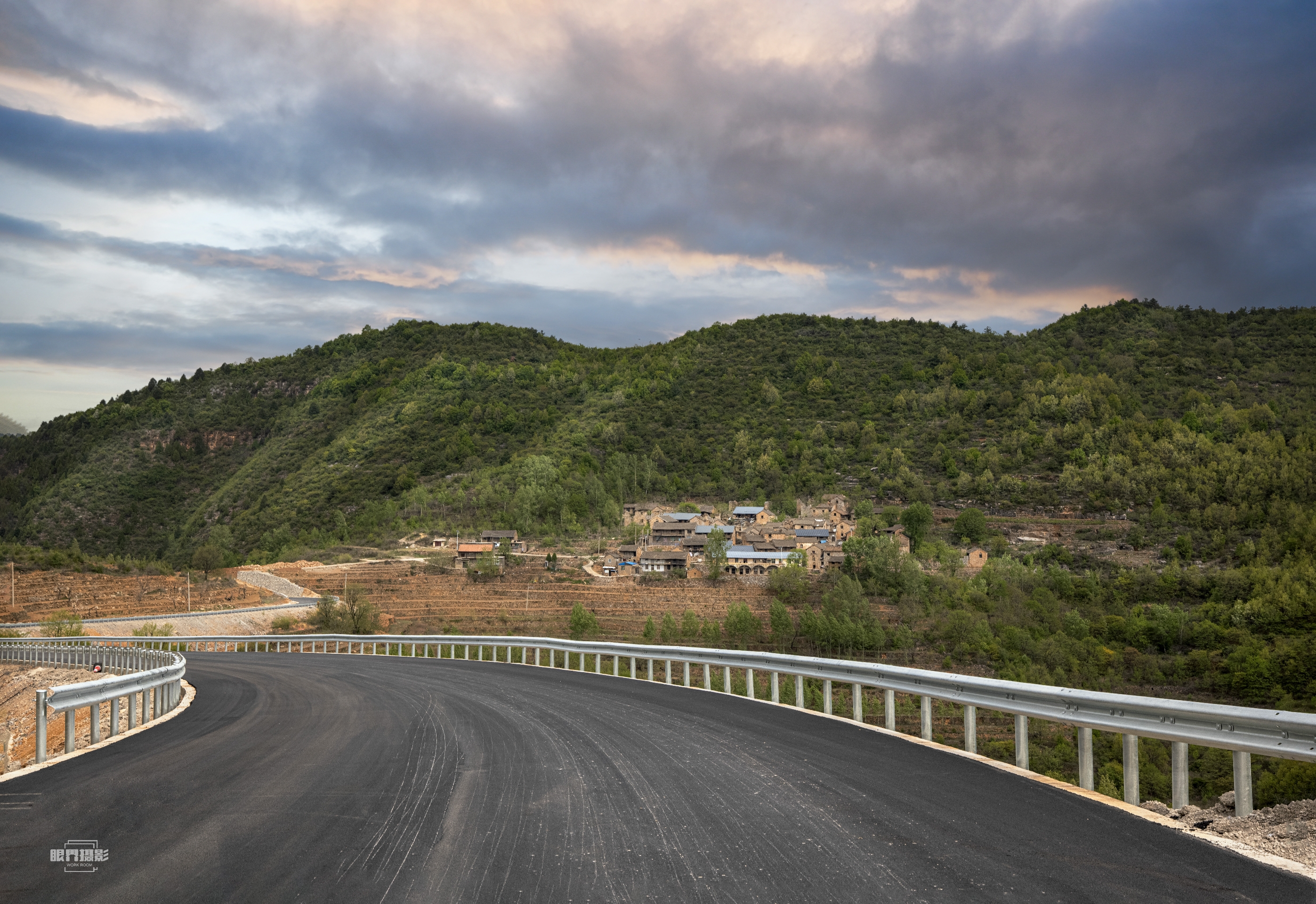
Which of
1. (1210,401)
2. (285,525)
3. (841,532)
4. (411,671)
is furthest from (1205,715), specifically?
(1210,401)

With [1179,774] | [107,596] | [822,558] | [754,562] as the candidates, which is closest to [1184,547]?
[822,558]

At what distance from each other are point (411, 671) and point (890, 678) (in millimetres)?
12423

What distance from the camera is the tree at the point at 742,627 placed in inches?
2334

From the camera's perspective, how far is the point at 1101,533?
104 metres

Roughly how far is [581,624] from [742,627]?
12.9 m

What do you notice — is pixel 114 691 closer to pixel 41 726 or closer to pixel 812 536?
pixel 41 726

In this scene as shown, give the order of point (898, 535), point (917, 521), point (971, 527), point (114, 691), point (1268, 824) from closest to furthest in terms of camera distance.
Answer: point (1268, 824) → point (114, 691) → point (898, 535) → point (971, 527) → point (917, 521)

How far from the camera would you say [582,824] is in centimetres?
501

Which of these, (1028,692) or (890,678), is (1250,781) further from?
(890,678)

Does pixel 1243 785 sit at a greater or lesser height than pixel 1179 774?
greater

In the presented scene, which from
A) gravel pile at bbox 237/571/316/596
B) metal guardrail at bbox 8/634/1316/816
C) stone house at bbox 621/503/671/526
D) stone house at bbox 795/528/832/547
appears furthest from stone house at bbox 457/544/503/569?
metal guardrail at bbox 8/634/1316/816

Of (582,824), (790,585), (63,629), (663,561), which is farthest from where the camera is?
(663,561)

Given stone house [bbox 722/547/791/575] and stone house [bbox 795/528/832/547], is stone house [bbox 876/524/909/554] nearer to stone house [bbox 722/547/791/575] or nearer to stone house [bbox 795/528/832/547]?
stone house [bbox 795/528/832/547]

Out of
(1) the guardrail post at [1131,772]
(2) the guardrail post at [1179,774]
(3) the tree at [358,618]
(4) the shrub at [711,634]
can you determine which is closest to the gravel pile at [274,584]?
(3) the tree at [358,618]
